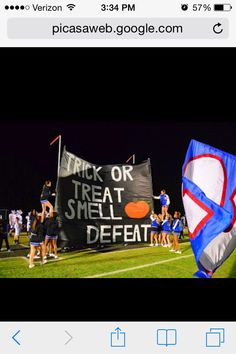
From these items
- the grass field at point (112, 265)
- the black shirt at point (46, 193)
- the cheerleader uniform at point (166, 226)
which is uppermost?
the black shirt at point (46, 193)

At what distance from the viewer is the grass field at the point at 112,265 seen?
181 inches

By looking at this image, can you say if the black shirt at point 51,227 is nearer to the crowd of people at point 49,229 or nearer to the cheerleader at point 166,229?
the crowd of people at point 49,229

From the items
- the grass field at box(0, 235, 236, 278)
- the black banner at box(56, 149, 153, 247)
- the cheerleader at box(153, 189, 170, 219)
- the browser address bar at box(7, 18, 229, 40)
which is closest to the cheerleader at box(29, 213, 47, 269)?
the grass field at box(0, 235, 236, 278)

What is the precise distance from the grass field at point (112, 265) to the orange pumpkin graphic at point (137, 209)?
708mm

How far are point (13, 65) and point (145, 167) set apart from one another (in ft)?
17.9

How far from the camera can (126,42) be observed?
154 centimetres

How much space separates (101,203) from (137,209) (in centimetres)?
88

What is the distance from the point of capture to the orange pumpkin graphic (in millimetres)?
6457

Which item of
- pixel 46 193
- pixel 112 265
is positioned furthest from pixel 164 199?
pixel 112 265
